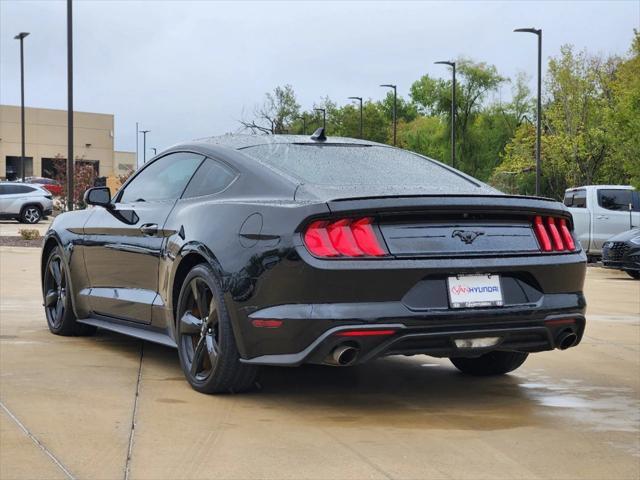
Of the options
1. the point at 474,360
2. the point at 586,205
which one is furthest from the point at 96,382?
the point at 586,205

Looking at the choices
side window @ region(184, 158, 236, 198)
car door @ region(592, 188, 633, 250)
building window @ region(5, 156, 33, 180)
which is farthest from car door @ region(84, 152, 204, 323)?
building window @ region(5, 156, 33, 180)

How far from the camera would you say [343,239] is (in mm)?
4988

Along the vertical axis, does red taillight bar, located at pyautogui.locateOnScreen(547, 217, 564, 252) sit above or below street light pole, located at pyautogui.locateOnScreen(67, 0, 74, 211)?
below

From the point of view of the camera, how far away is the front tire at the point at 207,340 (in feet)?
17.7

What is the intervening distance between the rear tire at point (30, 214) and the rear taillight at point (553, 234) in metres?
35.4

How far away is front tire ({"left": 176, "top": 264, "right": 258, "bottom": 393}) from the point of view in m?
5.39

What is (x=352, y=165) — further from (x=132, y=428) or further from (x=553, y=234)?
(x=132, y=428)

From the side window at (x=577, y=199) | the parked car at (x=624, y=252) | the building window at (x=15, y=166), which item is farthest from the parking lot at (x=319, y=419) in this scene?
the building window at (x=15, y=166)

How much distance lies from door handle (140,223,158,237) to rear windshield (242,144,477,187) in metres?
0.75

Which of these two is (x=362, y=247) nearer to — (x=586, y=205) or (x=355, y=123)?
(x=586, y=205)

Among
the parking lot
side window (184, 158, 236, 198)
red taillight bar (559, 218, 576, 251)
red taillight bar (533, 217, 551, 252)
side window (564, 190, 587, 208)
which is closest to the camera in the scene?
the parking lot

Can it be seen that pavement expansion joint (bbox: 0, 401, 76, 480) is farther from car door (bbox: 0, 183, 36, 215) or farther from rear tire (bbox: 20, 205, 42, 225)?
rear tire (bbox: 20, 205, 42, 225)

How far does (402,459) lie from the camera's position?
434cm

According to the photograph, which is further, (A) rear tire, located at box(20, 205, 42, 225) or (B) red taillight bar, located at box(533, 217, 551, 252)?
(A) rear tire, located at box(20, 205, 42, 225)
